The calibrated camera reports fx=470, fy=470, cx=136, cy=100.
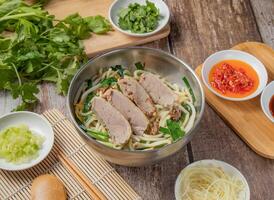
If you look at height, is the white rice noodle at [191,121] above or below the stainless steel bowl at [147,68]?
below

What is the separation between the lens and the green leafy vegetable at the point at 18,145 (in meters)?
2.16

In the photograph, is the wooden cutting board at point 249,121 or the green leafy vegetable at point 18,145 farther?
the wooden cutting board at point 249,121

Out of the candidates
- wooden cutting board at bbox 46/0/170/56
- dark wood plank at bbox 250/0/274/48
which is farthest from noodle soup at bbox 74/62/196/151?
dark wood plank at bbox 250/0/274/48

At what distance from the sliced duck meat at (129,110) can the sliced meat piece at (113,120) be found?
0.04 metres

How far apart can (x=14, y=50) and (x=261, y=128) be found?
1.40m

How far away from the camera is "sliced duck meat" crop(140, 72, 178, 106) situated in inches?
91.0

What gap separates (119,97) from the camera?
7.47 ft

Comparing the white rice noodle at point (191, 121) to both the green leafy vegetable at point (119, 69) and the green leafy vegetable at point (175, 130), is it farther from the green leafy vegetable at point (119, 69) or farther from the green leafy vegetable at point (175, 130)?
the green leafy vegetable at point (119, 69)

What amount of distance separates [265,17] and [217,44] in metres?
0.43

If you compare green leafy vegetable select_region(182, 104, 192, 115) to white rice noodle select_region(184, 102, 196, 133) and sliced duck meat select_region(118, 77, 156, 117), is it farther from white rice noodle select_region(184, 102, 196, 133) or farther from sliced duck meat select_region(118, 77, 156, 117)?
sliced duck meat select_region(118, 77, 156, 117)

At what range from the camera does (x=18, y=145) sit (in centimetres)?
216

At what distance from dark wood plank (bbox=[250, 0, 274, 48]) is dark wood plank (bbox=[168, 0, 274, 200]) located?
0.13ft

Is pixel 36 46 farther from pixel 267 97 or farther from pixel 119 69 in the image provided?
pixel 267 97

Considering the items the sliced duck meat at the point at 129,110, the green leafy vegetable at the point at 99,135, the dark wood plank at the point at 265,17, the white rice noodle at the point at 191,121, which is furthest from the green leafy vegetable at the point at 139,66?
the dark wood plank at the point at 265,17
